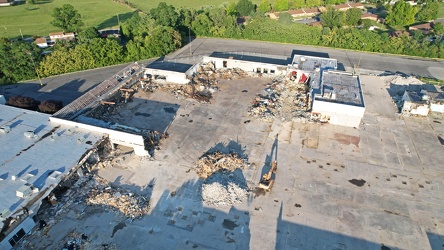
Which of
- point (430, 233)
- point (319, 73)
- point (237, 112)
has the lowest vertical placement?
point (430, 233)

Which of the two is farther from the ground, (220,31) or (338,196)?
(220,31)

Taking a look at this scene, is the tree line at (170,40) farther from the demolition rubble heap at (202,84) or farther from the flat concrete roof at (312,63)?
the flat concrete roof at (312,63)

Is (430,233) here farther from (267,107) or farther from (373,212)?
(267,107)

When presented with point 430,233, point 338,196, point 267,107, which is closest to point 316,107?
point 267,107

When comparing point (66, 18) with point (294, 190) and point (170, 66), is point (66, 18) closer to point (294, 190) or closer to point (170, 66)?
point (170, 66)

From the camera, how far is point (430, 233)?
64.2 feet

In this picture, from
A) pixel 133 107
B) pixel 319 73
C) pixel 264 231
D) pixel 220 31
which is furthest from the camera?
pixel 220 31

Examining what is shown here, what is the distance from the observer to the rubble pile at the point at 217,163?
78.0 ft

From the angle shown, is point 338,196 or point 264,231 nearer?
point 264,231

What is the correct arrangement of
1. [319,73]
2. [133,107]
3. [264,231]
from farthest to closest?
1. [319,73]
2. [133,107]
3. [264,231]

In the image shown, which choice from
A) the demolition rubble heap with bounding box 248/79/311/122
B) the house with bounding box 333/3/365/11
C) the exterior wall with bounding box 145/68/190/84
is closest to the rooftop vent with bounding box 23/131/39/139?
the exterior wall with bounding box 145/68/190/84

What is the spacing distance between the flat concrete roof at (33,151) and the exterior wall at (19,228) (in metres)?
1.00

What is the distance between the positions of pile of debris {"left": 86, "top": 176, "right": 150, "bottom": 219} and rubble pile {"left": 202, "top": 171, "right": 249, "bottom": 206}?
436 cm

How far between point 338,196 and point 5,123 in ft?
93.1
